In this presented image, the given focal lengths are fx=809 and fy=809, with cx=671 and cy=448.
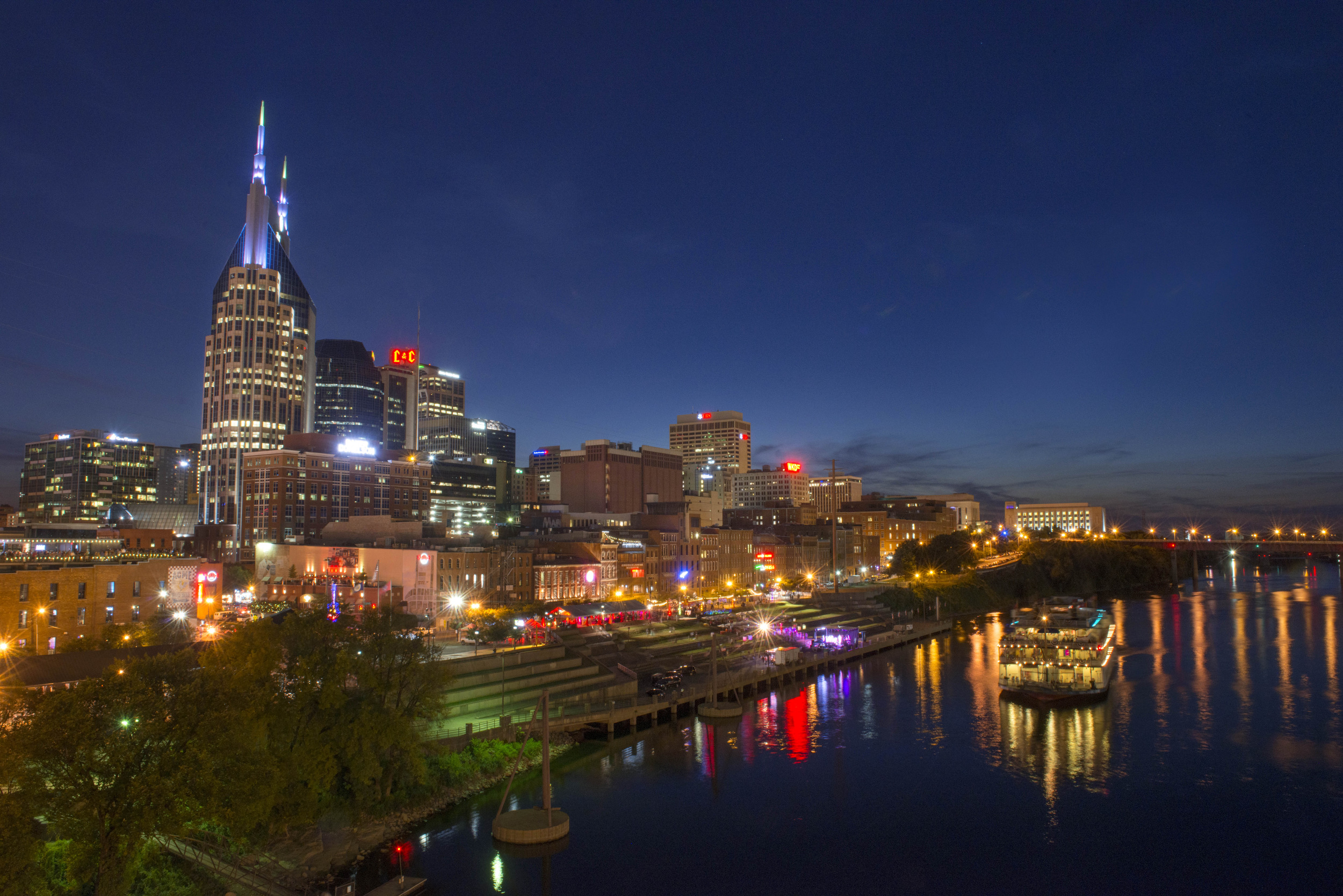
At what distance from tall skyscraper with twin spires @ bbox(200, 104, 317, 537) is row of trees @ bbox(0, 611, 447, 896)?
151m

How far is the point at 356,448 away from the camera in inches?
6078

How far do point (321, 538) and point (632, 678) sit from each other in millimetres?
72611

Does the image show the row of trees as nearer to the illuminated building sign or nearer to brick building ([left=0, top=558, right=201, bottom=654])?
brick building ([left=0, top=558, right=201, bottom=654])

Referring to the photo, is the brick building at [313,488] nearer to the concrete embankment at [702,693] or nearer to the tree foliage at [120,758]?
the concrete embankment at [702,693]

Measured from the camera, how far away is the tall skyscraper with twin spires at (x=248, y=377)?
169875 mm

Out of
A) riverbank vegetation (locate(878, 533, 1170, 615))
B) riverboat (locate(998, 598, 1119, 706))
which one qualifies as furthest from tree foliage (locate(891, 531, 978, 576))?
riverboat (locate(998, 598, 1119, 706))

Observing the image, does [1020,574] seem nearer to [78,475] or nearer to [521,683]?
[521,683]

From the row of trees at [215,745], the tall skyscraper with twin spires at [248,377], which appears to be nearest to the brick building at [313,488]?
the tall skyscraper with twin spires at [248,377]

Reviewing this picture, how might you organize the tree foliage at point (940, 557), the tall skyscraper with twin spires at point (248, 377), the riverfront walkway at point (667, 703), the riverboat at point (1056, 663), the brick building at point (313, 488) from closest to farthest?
1. the riverfront walkway at point (667, 703)
2. the riverboat at point (1056, 663)
3. the brick building at point (313, 488)
4. the tree foliage at point (940, 557)
5. the tall skyscraper with twin spires at point (248, 377)

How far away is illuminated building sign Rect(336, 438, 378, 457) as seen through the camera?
152250 mm

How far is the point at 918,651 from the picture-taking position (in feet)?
283

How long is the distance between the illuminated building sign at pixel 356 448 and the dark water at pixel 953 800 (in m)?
114

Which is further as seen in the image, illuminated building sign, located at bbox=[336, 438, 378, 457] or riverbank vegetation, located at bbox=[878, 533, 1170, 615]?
illuminated building sign, located at bbox=[336, 438, 378, 457]

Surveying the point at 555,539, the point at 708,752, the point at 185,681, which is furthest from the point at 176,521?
the point at 185,681
